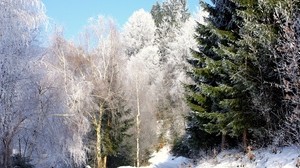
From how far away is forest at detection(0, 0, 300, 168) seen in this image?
35.3ft

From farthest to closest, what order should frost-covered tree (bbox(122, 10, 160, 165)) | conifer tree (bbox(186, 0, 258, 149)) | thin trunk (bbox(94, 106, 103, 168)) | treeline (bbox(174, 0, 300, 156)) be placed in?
frost-covered tree (bbox(122, 10, 160, 165)) < thin trunk (bbox(94, 106, 103, 168)) < conifer tree (bbox(186, 0, 258, 149)) < treeline (bbox(174, 0, 300, 156))

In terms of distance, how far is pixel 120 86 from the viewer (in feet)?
82.9

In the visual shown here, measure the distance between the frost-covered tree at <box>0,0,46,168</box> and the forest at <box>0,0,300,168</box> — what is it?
30 mm

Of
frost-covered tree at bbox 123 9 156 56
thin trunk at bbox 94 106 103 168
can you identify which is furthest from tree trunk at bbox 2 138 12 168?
frost-covered tree at bbox 123 9 156 56

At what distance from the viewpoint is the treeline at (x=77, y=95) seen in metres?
11.6

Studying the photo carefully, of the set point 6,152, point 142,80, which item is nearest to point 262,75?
point 6,152

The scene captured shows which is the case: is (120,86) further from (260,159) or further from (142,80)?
(260,159)

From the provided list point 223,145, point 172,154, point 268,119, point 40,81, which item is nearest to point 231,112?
point 268,119

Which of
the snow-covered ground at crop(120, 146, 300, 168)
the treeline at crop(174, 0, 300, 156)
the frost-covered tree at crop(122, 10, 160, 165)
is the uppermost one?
the frost-covered tree at crop(122, 10, 160, 165)

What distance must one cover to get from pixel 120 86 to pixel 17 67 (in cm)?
1405

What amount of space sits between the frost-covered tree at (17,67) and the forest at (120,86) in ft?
0.10

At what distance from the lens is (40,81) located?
1283 cm

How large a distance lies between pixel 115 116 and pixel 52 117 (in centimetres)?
1189

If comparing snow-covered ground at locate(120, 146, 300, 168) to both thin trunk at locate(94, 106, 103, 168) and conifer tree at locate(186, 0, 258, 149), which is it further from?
thin trunk at locate(94, 106, 103, 168)
